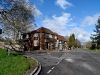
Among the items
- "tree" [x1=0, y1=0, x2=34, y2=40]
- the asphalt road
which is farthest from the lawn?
"tree" [x1=0, y1=0, x2=34, y2=40]

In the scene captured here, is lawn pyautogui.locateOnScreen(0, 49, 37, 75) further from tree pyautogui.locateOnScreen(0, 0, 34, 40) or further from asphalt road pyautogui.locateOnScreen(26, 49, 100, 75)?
tree pyautogui.locateOnScreen(0, 0, 34, 40)

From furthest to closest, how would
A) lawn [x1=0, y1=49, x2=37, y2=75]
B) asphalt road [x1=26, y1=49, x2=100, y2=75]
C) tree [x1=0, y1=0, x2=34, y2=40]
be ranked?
tree [x1=0, y1=0, x2=34, y2=40], asphalt road [x1=26, y1=49, x2=100, y2=75], lawn [x1=0, y1=49, x2=37, y2=75]

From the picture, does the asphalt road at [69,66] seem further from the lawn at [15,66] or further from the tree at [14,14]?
Result: the tree at [14,14]

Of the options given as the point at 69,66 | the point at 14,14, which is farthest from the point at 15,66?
the point at 14,14

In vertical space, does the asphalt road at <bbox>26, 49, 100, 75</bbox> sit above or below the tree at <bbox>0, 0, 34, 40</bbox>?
below

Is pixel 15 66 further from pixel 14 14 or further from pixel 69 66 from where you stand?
pixel 14 14

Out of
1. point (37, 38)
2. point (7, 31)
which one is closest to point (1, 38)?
point (7, 31)

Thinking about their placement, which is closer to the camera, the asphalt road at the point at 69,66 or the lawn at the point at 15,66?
the lawn at the point at 15,66

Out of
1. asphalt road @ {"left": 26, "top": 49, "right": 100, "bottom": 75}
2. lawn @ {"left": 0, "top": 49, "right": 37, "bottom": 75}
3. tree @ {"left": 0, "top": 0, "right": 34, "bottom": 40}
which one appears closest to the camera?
lawn @ {"left": 0, "top": 49, "right": 37, "bottom": 75}

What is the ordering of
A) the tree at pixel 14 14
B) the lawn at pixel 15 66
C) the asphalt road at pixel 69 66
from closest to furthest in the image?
the lawn at pixel 15 66 → the asphalt road at pixel 69 66 → the tree at pixel 14 14

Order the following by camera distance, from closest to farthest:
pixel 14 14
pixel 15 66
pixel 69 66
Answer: pixel 15 66 → pixel 69 66 → pixel 14 14

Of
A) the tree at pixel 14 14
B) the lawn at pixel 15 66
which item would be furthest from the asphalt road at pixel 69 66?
the tree at pixel 14 14

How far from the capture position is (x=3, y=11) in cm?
4141

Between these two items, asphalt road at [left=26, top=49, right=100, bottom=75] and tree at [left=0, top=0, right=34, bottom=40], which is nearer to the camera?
asphalt road at [left=26, top=49, right=100, bottom=75]
